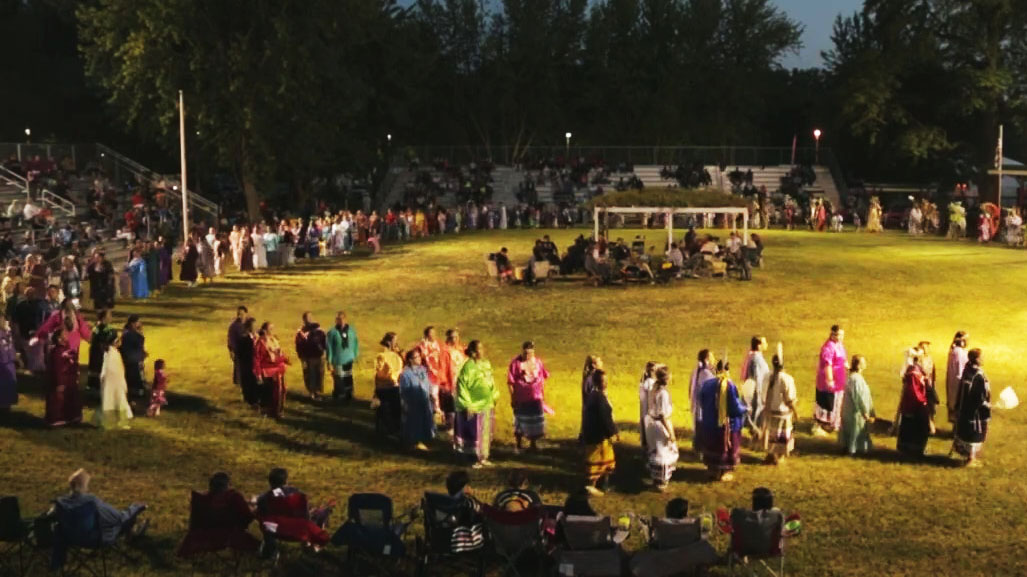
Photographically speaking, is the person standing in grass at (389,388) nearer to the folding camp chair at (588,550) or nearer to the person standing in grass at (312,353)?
the person standing in grass at (312,353)

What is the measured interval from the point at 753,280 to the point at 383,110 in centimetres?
3452

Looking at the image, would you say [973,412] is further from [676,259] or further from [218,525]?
[676,259]

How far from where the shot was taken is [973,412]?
39.4ft

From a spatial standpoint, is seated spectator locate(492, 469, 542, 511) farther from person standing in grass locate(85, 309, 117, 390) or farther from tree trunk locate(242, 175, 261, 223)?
tree trunk locate(242, 175, 261, 223)

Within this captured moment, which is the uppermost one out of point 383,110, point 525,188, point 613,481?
point 383,110

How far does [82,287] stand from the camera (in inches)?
976

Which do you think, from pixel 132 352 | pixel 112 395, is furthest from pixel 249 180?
pixel 112 395

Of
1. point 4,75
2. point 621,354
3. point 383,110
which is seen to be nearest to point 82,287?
point 621,354

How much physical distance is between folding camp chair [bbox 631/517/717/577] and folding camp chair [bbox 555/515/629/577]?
0.66 feet

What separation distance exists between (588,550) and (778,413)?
5027 millimetres

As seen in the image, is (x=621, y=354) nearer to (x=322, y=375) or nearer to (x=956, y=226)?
(x=322, y=375)

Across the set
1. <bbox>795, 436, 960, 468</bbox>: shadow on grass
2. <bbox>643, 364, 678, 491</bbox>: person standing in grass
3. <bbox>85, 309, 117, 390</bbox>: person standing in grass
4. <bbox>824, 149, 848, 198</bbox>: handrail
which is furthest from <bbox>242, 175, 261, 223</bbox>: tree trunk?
<bbox>643, 364, 678, 491</bbox>: person standing in grass

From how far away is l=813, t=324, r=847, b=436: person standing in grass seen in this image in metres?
13.6

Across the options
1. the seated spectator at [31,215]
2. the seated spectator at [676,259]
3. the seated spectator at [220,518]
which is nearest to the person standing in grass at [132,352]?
the seated spectator at [220,518]
